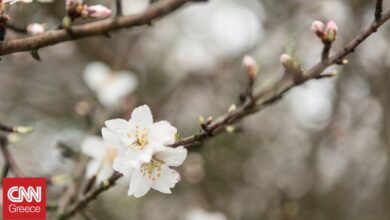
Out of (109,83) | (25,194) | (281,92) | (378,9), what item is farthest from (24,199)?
(109,83)

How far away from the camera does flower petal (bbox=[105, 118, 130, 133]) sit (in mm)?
1611

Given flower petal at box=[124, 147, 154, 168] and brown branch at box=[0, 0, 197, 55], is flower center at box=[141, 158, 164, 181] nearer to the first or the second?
flower petal at box=[124, 147, 154, 168]

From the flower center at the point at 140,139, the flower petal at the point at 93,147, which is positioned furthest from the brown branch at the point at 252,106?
the flower petal at the point at 93,147

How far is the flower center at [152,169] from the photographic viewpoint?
1.62m

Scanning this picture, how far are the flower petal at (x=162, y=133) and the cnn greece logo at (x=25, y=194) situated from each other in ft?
2.56

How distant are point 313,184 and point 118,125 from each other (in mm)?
3028

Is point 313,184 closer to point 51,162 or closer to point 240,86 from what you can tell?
point 240,86

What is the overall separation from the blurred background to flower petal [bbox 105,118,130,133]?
2.19m

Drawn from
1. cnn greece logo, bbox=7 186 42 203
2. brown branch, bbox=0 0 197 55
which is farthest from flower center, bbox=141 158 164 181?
cnn greece logo, bbox=7 186 42 203

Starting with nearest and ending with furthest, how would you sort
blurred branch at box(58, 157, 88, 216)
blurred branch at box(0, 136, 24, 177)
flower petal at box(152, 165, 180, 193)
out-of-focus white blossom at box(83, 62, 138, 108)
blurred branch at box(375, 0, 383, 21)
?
1. blurred branch at box(375, 0, 383, 21)
2. flower petal at box(152, 165, 180, 193)
3. blurred branch at box(0, 136, 24, 177)
4. blurred branch at box(58, 157, 88, 216)
5. out-of-focus white blossom at box(83, 62, 138, 108)

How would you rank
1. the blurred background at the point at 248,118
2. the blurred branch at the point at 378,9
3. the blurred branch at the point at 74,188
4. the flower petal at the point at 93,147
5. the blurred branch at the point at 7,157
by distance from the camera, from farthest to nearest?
the blurred background at the point at 248,118 → the flower petal at the point at 93,147 → the blurred branch at the point at 74,188 → the blurred branch at the point at 7,157 → the blurred branch at the point at 378,9

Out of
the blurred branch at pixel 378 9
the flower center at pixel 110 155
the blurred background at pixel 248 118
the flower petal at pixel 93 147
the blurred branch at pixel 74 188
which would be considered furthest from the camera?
the blurred background at pixel 248 118

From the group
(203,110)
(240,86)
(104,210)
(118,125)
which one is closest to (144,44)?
(203,110)

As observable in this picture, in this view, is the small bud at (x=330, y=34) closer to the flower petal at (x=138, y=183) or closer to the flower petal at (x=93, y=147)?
the flower petal at (x=138, y=183)
